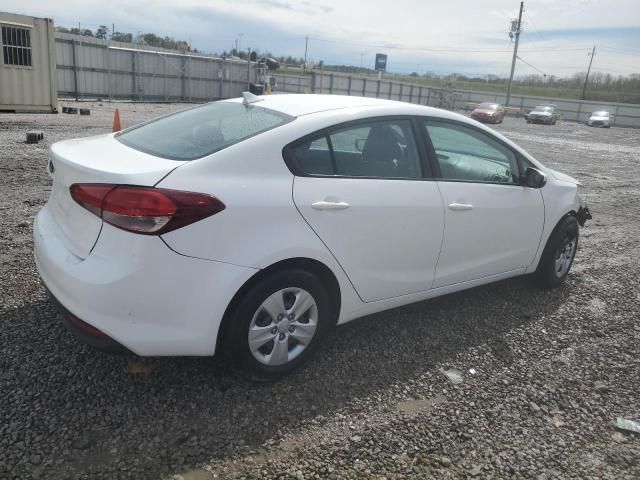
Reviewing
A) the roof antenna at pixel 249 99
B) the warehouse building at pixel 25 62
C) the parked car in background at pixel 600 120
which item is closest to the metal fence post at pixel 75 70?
the warehouse building at pixel 25 62

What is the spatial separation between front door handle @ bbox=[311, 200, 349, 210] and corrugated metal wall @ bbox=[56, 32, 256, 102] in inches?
926

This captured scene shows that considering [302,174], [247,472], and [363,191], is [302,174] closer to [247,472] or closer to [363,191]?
[363,191]

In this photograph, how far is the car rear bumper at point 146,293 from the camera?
98.5 inches

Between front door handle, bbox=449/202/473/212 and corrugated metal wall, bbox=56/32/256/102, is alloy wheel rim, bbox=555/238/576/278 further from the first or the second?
corrugated metal wall, bbox=56/32/256/102

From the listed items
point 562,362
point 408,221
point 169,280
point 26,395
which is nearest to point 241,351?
point 169,280

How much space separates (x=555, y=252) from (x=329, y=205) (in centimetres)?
269

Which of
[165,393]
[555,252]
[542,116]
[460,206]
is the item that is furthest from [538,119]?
[165,393]

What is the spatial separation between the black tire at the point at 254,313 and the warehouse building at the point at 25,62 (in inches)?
597

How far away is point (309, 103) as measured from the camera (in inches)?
136

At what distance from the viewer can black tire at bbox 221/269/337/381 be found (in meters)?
2.78

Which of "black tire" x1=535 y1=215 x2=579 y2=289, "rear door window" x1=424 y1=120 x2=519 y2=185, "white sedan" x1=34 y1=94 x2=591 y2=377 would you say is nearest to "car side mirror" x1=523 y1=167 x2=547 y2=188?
"rear door window" x1=424 y1=120 x2=519 y2=185

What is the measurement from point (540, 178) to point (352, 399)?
243cm

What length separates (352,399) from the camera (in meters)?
3.03

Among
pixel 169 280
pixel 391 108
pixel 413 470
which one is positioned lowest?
pixel 413 470
